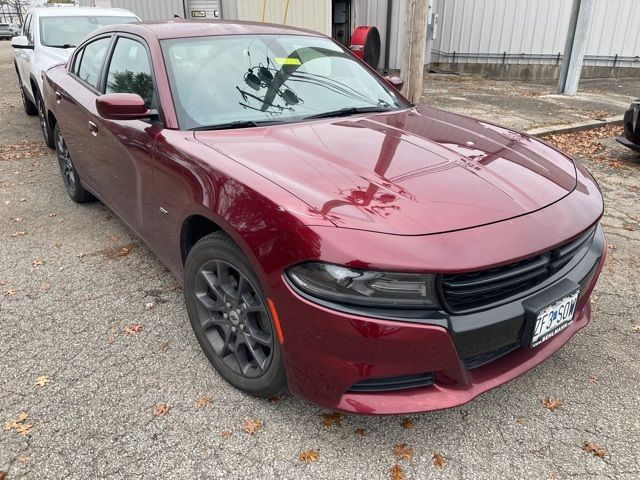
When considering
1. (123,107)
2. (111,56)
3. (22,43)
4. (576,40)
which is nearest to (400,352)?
(123,107)

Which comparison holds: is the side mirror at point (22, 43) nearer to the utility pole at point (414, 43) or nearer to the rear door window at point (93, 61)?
the rear door window at point (93, 61)

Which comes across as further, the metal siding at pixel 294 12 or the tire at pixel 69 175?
the metal siding at pixel 294 12

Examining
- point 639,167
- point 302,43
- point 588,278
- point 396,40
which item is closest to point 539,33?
point 396,40

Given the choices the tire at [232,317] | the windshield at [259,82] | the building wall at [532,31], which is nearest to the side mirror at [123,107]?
the windshield at [259,82]

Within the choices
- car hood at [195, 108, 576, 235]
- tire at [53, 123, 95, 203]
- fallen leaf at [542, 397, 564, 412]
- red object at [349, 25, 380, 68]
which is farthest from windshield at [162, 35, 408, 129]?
red object at [349, 25, 380, 68]

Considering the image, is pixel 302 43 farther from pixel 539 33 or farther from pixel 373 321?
pixel 539 33

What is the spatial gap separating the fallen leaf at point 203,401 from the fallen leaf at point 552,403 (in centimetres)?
154

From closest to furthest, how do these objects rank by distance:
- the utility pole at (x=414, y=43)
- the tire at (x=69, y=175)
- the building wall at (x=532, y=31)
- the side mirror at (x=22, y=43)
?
the tire at (x=69, y=175) < the side mirror at (x=22, y=43) < the utility pole at (x=414, y=43) < the building wall at (x=532, y=31)

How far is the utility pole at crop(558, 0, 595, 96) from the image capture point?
9.00 metres

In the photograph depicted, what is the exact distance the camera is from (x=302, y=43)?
3.29 meters

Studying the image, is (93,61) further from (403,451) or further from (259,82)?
(403,451)

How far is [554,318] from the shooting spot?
6.55 feet

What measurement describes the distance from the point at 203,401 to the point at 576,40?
966 cm

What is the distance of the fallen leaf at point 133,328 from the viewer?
2852 mm
